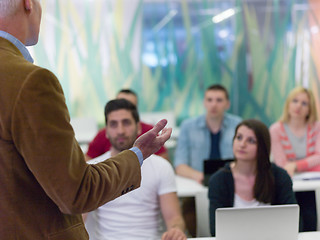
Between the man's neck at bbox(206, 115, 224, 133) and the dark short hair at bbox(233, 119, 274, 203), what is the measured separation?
1.31 meters

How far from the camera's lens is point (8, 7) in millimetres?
969

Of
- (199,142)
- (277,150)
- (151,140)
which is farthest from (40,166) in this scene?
(199,142)

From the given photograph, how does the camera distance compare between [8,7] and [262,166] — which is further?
[262,166]

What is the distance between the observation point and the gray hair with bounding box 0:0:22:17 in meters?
0.97

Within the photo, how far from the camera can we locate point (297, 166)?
3.28 m

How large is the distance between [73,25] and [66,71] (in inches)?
26.0

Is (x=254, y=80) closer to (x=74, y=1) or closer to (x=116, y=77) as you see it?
(x=116, y=77)

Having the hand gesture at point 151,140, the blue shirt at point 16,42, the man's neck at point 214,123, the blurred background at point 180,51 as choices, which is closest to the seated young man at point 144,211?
the hand gesture at point 151,140

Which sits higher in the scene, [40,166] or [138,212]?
[40,166]

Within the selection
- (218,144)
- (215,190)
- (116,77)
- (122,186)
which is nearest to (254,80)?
(116,77)

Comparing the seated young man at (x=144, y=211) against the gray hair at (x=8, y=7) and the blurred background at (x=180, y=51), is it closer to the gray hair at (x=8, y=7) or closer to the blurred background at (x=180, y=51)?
the gray hair at (x=8, y=7)

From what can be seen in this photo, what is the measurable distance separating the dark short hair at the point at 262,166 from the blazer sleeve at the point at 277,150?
1.00 m

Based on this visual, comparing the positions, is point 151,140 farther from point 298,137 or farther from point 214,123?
point 214,123

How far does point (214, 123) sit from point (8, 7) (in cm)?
306
